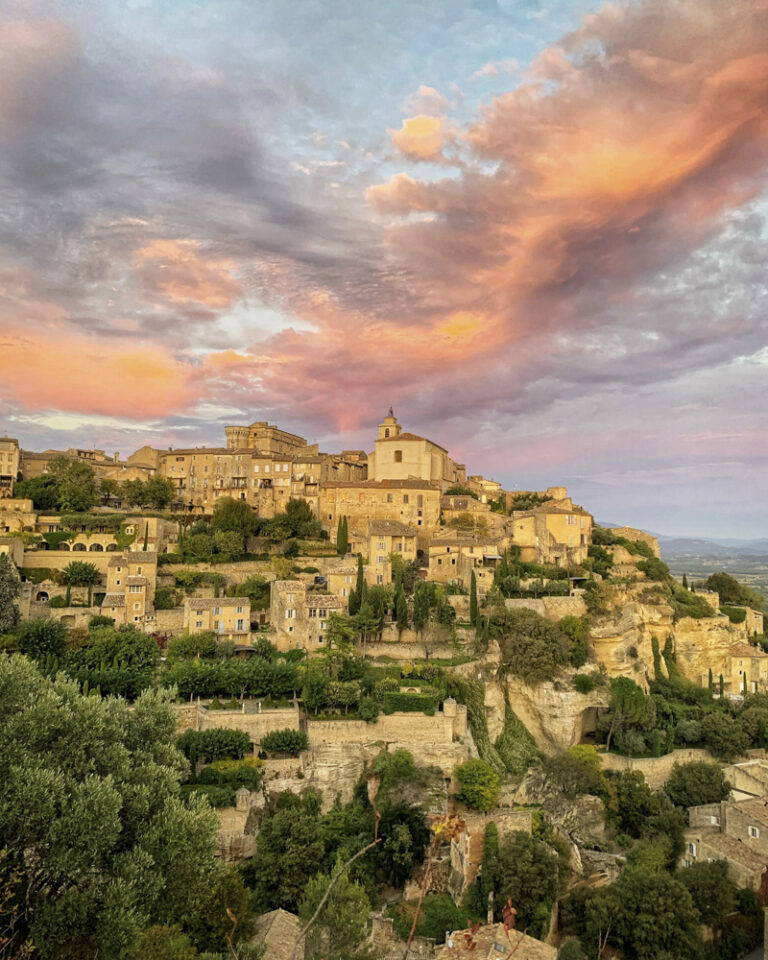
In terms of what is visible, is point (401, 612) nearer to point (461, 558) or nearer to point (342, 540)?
point (461, 558)

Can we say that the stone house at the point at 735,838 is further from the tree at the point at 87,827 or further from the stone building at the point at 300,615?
the tree at the point at 87,827

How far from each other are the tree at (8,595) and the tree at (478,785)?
21.9 meters

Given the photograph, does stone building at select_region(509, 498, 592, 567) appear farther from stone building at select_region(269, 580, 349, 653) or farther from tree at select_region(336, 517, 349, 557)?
stone building at select_region(269, 580, 349, 653)

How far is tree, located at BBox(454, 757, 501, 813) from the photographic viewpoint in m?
25.2

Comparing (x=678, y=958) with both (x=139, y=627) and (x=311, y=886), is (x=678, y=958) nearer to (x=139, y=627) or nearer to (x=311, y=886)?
(x=311, y=886)

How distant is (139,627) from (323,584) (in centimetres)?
1046

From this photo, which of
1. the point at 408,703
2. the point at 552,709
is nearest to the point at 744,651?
the point at 552,709

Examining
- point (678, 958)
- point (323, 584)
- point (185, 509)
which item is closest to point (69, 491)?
point (185, 509)

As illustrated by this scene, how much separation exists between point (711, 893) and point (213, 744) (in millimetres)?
17937

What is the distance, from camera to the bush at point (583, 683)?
3203 cm

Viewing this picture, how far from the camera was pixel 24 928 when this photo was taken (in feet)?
46.5

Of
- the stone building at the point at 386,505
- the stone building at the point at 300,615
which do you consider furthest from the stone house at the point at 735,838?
the stone building at the point at 386,505

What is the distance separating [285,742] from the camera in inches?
1017

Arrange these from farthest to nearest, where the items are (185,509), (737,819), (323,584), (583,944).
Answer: (185,509)
(323,584)
(737,819)
(583,944)
